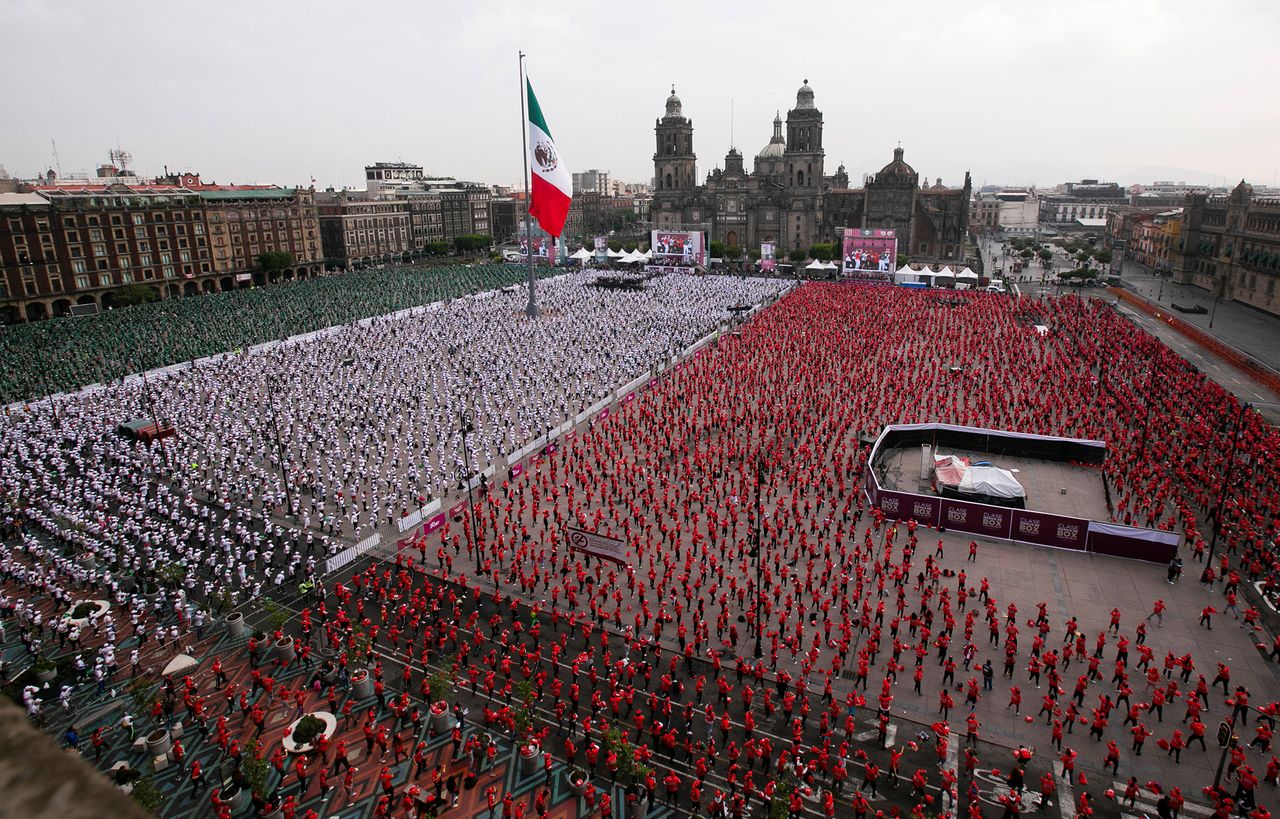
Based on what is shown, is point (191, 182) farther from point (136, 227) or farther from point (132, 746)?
point (132, 746)

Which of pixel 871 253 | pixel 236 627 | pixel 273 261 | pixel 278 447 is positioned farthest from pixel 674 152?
pixel 236 627

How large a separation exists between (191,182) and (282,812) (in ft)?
354

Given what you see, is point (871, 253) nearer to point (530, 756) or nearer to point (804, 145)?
point (804, 145)

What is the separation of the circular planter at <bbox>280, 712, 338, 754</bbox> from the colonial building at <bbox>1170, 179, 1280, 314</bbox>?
7749 centimetres

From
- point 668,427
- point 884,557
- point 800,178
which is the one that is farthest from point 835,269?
point 884,557

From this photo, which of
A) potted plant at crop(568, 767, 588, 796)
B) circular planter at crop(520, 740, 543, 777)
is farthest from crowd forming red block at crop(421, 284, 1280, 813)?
circular planter at crop(520, 740, 543, 777)

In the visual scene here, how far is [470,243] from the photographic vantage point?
119m

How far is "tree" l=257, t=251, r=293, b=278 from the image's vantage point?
287 ft

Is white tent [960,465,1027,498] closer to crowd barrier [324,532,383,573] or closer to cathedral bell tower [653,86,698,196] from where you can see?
crowd barrier [324,532,383,573]

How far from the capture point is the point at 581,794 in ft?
49.6

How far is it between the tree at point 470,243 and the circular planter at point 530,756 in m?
111

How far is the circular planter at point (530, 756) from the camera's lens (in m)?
15.5

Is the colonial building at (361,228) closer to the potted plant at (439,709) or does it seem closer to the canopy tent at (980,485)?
the canopy tent at (980,485)

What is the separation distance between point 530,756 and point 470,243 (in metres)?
112
